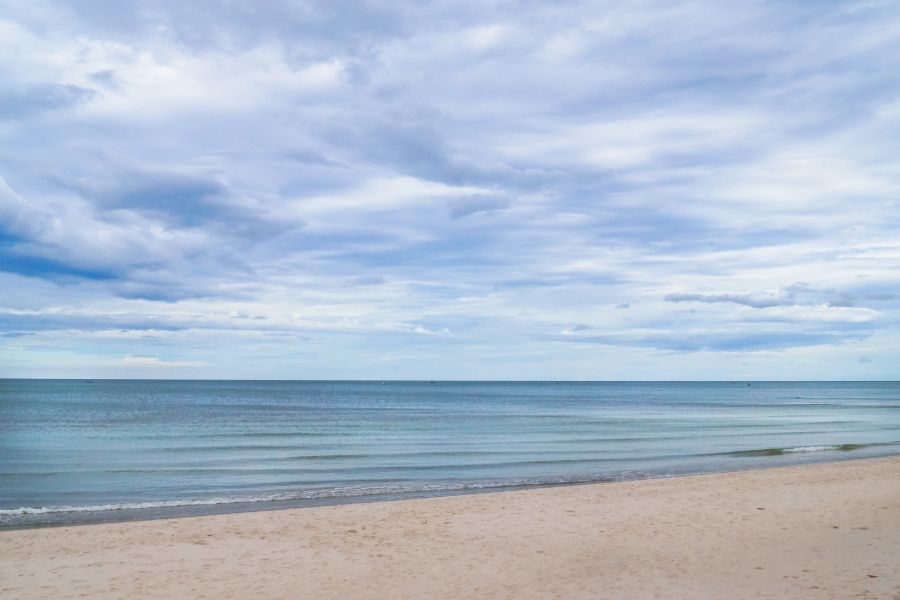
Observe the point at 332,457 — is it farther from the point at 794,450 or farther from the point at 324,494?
the point at 794,450

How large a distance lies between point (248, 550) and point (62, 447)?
82.7 ft

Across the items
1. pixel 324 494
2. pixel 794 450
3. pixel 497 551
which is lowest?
pixel 794 450

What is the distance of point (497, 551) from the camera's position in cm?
1207

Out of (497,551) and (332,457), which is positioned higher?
(497,551)

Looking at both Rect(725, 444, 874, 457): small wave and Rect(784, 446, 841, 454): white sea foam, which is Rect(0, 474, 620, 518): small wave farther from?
Rect(784, 446, 841, 454): white sea foam

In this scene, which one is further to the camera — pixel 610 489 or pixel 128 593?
pixel 610 489

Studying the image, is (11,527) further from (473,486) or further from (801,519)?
(801,519)

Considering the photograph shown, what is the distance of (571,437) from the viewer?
128 feet

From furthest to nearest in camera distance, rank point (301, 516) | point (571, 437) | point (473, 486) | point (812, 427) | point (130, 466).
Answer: point (812, 427) → point (571, 437) → point (130, 466) → point (473, 486) → point (301, 516)

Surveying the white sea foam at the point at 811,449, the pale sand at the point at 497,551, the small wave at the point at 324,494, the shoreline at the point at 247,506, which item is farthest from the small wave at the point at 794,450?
the pale sand at the point at 497,551

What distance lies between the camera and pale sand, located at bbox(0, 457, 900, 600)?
992cm

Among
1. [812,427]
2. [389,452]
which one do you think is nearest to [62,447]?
[389,452]

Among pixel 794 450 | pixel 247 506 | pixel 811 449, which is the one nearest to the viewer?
pixel 247 506

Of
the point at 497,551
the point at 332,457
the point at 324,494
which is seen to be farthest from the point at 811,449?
the point at 497,551
